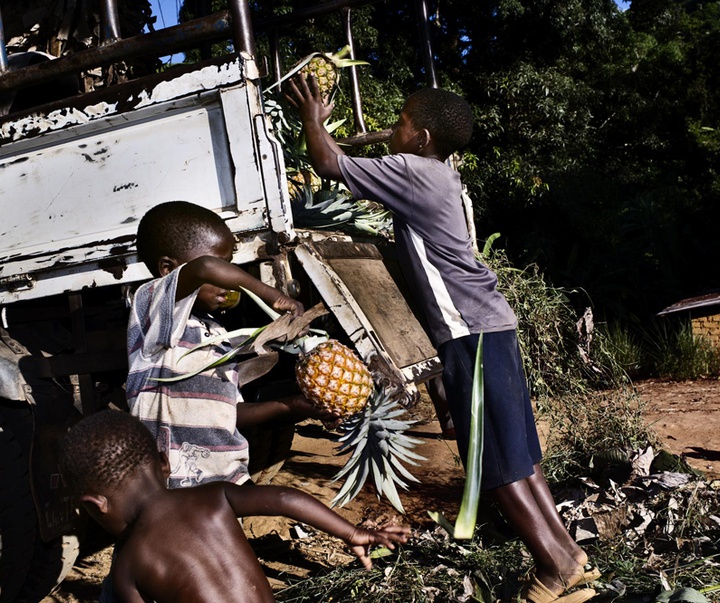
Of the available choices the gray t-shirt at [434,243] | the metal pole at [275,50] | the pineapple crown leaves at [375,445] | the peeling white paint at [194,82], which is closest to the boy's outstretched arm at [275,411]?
the pineapple crown leaves at [375,445]

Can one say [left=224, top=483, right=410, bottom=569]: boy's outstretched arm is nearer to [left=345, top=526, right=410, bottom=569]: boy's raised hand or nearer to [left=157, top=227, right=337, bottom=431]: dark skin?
[left=345, top=526, right=410, bottom=569]: boy's raised hand

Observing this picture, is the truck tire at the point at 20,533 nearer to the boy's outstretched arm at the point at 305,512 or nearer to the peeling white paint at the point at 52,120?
the peeling white paint at the point at 52,120

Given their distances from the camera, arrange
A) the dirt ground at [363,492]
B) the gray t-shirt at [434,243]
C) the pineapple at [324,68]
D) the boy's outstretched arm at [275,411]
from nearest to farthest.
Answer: the boy's outstretched arm at [275,411] < the gray t-shirt at [434,243] < the pineapple at [324,68] < the dirt ground at [363,492]

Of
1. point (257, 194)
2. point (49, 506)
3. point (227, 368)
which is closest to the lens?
point (227, 368)

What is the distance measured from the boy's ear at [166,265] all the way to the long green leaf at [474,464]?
46.4 inches

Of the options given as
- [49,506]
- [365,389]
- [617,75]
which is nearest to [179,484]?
[365,389]

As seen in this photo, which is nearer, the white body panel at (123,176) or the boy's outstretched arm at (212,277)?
the boy's outstretched arm at (212,277)

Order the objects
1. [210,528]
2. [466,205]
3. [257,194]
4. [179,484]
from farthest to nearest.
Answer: [466,205]
[257,194]
[179,484]
[210,528]

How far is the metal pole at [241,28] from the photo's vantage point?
305 cm

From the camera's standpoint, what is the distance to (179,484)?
2.56 meters

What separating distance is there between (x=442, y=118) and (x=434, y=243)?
1.87 ft

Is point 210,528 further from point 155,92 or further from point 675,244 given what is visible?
point 675,244

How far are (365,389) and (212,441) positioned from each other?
2.01 ft

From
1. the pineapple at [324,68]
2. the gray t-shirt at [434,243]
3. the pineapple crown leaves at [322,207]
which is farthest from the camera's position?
the pineapple at [324,68]
